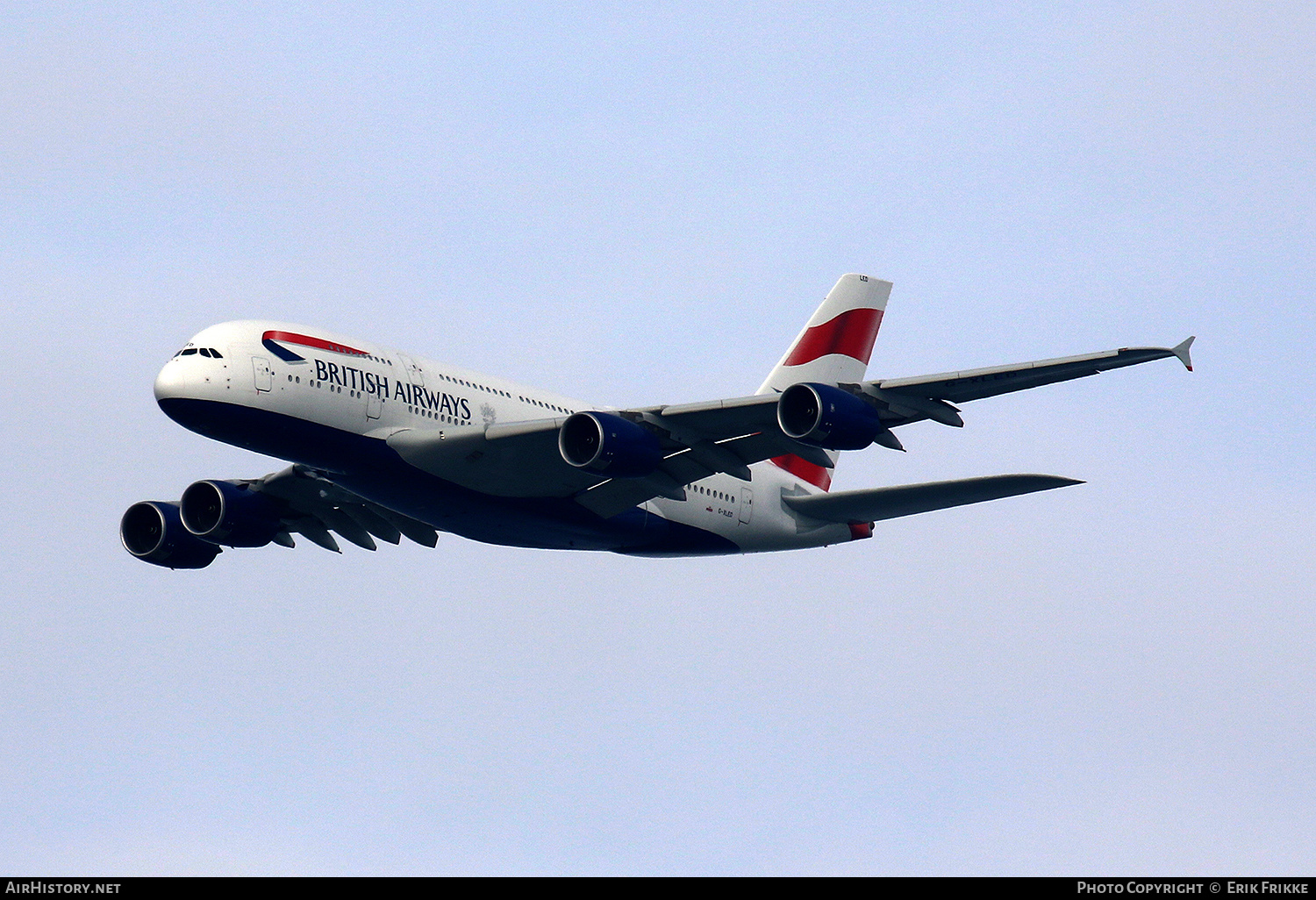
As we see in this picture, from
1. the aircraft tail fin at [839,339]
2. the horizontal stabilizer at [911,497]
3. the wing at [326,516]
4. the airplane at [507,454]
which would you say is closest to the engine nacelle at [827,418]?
the airplane at [507,454]

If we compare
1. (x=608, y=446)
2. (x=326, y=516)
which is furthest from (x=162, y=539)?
(x=608, y=446)

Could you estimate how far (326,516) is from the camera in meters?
48.1

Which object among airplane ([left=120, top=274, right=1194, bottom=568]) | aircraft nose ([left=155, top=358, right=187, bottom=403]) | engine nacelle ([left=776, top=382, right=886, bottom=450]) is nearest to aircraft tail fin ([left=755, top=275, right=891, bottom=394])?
airplane ([left=120, top=274, right=1194, bottom=568])

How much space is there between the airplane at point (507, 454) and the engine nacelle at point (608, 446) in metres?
0.04

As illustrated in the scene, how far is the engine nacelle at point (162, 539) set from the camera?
48.0m

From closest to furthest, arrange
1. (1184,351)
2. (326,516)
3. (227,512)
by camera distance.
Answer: (1184,351) < (227,512) < (326,516)

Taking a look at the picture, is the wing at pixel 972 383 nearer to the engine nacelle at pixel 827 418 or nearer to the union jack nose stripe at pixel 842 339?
the engine nacelle at pixel 827 418

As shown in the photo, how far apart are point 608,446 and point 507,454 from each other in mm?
3149

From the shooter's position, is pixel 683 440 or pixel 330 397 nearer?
pixel 330 397

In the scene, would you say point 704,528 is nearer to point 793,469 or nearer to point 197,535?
point 793,469

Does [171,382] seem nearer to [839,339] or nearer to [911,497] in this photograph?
[911,497]

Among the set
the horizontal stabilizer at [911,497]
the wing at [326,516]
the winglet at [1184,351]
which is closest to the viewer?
the winglet at [1184,351]
